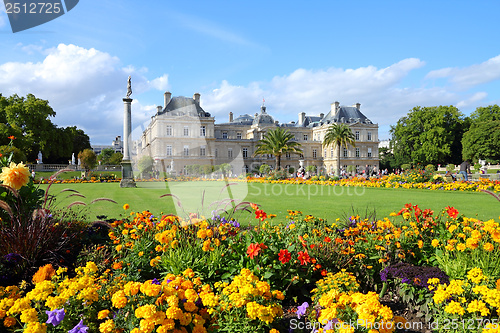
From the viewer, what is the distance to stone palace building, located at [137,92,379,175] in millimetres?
50519

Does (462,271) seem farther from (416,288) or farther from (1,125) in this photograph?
(1,125)

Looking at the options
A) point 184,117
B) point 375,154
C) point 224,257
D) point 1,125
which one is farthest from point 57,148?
point 375,154

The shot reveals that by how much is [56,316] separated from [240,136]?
6353 cm

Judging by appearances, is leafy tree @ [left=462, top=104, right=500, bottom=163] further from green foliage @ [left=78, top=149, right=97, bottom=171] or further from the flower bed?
green foliage @ [left=78, top=149, right=97, bottom=171]

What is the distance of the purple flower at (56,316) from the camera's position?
191 centimetres

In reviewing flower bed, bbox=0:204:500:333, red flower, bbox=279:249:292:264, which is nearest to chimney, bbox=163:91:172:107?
flower bed, bbox=0:204:500:333

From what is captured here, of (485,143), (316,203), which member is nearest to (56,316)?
(316,203)

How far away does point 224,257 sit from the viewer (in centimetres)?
312

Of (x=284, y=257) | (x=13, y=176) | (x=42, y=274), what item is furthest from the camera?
(x=13, y=176)

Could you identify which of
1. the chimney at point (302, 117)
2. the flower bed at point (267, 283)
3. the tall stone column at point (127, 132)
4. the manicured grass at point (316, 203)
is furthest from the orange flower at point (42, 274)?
the chimney at point (302, 117)

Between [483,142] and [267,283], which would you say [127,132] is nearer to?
[267,283]

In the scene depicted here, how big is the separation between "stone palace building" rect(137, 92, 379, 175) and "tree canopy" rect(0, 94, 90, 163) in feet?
41.1

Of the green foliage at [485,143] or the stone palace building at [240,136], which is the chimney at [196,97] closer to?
the stone palace building at [240,136]

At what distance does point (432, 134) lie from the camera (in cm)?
4756
